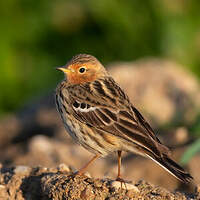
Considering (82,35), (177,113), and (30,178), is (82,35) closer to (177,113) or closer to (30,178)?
(177,113)

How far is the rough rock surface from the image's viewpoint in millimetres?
5527

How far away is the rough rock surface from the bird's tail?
8.9 inches

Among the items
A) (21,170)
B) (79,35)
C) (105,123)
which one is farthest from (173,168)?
(79,35)

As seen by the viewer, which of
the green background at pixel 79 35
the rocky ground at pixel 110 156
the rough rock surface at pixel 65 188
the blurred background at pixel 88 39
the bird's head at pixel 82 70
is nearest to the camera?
the rough rock surface at pixel 65 188

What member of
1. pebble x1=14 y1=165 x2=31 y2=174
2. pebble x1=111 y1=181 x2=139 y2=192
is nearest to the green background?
pebble x1=14 y1=165 x2=31 y2=174

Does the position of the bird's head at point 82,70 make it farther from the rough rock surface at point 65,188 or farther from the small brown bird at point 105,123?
the rough rock surface at point 65,188

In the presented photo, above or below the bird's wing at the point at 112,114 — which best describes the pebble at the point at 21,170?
below

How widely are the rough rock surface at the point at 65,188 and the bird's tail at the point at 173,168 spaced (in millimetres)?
226

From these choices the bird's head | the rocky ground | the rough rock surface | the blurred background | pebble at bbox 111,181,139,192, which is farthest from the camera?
the blurred background

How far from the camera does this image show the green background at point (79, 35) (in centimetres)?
Result: 1329

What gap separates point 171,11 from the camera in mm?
13148

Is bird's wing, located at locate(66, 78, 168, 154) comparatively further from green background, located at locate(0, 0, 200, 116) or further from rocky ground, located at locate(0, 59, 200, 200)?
green background, located at locate(0, 0, 200, 116)

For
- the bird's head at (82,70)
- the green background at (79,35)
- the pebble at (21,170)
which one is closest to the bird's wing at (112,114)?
the bird's head at (82,70)

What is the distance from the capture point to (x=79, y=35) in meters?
14.0
